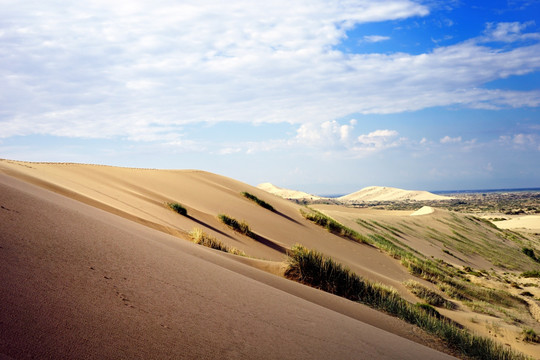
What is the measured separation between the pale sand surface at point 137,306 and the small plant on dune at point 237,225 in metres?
7.85

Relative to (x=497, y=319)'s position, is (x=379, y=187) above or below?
above

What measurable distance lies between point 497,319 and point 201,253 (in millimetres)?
8886

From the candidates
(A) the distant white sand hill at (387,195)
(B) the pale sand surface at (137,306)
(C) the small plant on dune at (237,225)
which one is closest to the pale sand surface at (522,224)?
(C) the small plant on dune at (237,225)

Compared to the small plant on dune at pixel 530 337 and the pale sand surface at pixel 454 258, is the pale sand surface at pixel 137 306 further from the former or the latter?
the small plant on dune at pixel 530 337

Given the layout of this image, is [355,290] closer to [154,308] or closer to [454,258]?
[154,308]

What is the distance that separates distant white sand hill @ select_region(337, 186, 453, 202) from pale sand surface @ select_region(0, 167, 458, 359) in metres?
151

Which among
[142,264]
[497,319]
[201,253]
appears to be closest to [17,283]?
[142,264]

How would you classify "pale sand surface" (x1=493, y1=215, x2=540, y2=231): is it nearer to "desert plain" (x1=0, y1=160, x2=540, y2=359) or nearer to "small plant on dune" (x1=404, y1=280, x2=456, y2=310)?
"small plant on dune" (x1=404, y1=280, x2=456, y2=310)

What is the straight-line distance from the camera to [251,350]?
11.0 ft

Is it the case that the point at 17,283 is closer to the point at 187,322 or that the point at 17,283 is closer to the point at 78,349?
the point at 78,349

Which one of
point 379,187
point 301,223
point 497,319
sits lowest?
point 497,319

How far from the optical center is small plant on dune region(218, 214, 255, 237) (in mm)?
14883

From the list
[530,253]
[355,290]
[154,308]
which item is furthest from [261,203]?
[530,253]

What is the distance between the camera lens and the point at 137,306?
3508mm
